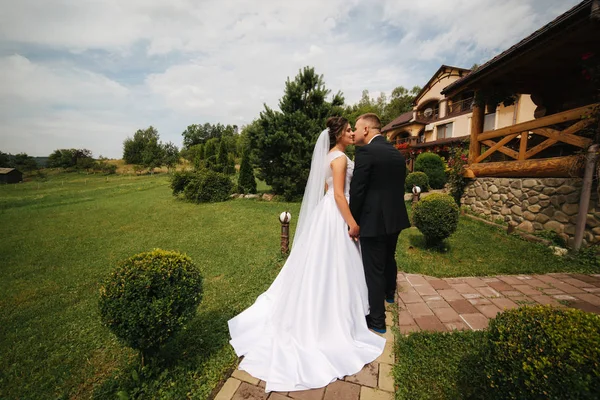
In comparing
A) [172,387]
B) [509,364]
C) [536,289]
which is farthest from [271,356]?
[536,289]

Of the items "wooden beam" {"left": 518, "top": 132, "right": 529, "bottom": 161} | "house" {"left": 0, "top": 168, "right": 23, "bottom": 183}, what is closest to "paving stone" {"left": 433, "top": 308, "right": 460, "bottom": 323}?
"wooden beam" {"left": 518, "top": 132, "right": 529, "bottom": 161}

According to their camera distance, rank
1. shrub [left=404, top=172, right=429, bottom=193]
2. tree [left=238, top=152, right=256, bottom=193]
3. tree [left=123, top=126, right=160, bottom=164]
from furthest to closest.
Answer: tree [left=123, top=126, right=160, bottom=164]
tree [left=238, top=152, right=256, bottom=193]
shrub [left=404, top=172, right=429, bottom=193]

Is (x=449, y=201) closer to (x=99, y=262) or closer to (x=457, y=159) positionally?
(x=457, y=159)

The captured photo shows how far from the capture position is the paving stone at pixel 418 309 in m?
3.40

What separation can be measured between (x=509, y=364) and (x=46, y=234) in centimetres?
1303

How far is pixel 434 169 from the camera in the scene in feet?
51.5

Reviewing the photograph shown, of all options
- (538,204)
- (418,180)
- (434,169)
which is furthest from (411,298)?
(434,169)

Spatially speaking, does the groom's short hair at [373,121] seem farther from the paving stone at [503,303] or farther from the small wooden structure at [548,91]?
the small wooden structure at [548,91]

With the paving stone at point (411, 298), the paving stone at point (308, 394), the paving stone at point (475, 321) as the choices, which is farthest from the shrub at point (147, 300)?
the paving stone at point (475, 321)

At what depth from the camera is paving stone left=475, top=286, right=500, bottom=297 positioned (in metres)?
3.83

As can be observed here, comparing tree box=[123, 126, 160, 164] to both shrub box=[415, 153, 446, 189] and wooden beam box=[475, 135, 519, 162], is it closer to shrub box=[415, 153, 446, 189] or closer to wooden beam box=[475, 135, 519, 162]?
shrub box=[415, 153, 446, 189]

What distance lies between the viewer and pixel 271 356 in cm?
260

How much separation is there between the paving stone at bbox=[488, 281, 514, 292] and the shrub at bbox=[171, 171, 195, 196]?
49.2 feet

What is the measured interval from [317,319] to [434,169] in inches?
619
